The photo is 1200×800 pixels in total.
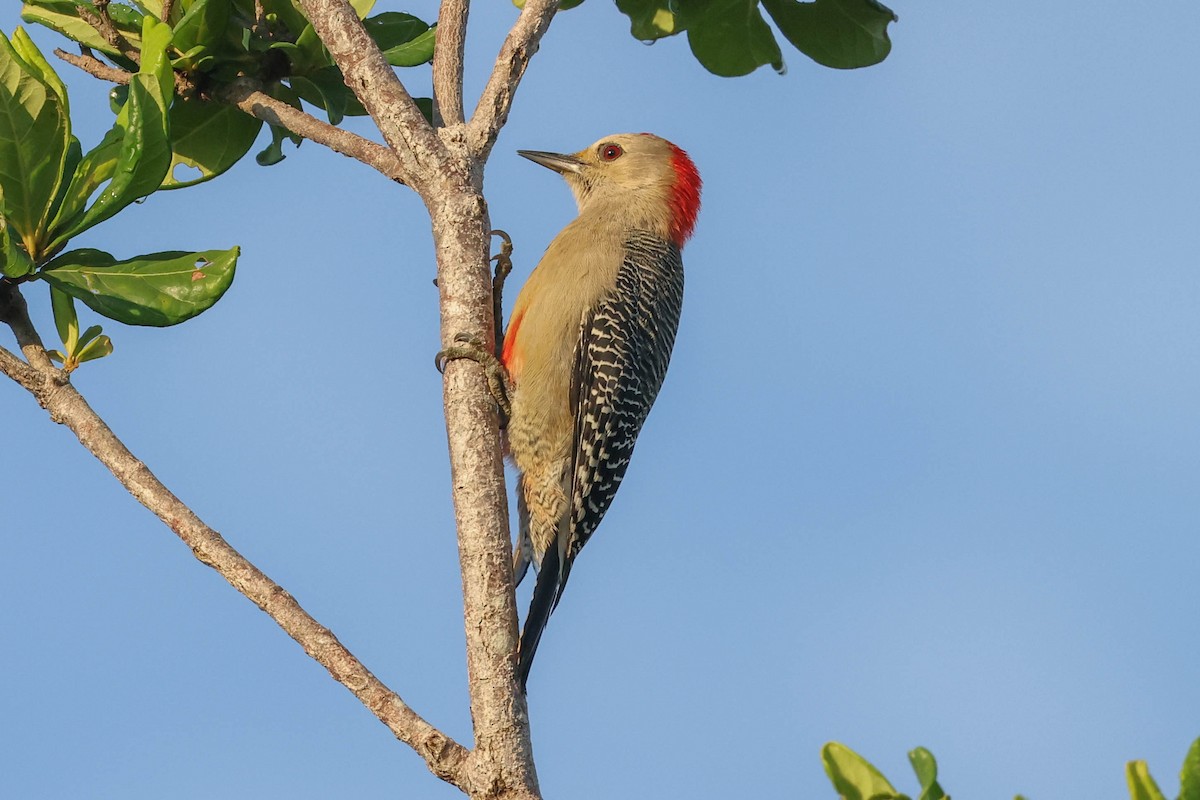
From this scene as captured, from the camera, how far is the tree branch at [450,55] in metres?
4.96

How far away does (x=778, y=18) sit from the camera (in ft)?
19.9

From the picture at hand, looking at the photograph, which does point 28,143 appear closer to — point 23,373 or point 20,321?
point 20,321

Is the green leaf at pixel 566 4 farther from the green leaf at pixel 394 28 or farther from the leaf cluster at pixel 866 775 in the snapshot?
the leaf cluster at pixel 866 775

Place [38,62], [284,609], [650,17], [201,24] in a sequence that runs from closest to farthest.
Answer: [284,609]
[38,62]
[201,24]
[650,17]

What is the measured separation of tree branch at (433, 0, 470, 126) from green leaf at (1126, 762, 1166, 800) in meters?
3.22

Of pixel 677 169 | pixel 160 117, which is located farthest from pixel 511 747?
pixel 677 169

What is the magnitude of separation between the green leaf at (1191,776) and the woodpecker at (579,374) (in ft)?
10.8

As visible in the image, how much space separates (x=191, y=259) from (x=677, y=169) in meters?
4.45

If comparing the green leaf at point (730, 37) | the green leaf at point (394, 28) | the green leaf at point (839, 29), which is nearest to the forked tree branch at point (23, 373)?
the green leaf at point (394, 28)

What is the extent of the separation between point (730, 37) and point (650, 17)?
1.22 feet

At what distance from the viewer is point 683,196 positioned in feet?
26.8

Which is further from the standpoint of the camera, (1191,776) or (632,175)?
(632,175)

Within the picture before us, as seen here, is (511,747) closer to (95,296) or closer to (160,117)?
(95,296)

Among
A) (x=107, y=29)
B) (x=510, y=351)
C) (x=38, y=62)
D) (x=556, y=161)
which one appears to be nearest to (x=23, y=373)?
(x=38, y=62)
